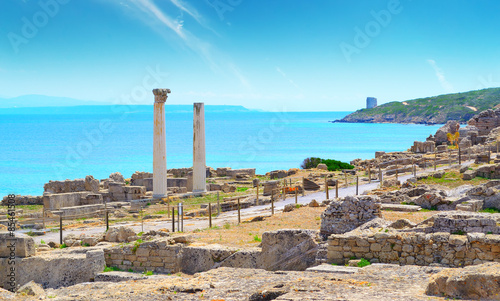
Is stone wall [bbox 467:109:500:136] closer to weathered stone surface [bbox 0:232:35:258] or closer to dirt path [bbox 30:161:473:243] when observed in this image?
dirt path [bbox 30:161:473:243]

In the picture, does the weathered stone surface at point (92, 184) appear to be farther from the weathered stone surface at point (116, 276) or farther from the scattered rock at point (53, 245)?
the weathered stone surface at point (116, 276)

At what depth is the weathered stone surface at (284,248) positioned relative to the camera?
1169 cm

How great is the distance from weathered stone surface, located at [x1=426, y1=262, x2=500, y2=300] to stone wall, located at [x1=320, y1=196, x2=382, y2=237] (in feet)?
16.6

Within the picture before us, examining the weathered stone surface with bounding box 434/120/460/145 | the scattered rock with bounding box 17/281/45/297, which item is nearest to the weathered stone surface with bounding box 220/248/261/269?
the scattered rock with bounding box 17/281/45/297

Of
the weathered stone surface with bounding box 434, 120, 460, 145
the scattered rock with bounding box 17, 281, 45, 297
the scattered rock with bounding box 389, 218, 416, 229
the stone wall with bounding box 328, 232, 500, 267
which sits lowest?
the scattered rock with bounding box 17, 281, 45, 297

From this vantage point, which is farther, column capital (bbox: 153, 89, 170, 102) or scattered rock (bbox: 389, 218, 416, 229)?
column capital (bbox: 153, 89, 170, 102)

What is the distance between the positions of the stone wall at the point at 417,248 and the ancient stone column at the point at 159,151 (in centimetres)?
1652

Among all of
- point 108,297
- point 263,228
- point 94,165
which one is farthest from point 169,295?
point 94,165

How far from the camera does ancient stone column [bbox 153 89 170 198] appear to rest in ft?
85.3

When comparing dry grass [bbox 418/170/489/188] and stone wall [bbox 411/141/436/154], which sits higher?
stone wall [bbox 411/141/436/154]

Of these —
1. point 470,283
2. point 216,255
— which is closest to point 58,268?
point 216,255

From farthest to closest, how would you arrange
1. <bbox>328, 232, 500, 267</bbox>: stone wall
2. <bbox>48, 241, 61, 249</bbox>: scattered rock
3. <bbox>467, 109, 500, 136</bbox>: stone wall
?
<bbox>467, 109, 500, 136</bbox>: stone wall, <bbox>48, 241, 61, 249</bbox>: scattered rock, <bbox>328, 232, 500, 267</bbox>: stone wall

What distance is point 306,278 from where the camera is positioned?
27.7 ft

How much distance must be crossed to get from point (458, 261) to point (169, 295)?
16.4ft
